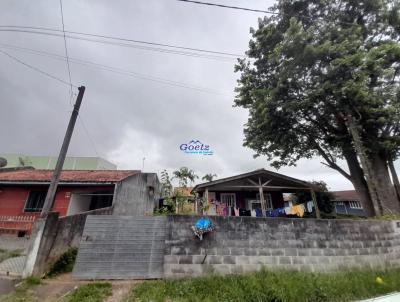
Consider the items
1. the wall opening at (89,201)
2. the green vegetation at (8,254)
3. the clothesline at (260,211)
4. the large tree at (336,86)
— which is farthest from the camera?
the clothesline at (260,211)

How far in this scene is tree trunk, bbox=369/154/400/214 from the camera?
28.2 feet

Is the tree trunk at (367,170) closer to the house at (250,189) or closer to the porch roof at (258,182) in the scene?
the house at (250,189)

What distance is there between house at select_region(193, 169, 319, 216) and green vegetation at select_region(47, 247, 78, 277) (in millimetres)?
7498

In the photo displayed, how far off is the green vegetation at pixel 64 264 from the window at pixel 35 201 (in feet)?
20.9

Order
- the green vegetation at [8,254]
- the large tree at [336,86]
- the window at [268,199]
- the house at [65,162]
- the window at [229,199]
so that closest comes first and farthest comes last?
the green vegetation at [8,254] < the large tree at [336,86] < the window at [229,199] < the window at [268,199] < the house at [65,162]

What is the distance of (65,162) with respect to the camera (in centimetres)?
2131

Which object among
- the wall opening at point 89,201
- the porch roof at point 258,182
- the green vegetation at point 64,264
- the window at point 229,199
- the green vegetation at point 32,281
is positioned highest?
the porch roof at point 258,182

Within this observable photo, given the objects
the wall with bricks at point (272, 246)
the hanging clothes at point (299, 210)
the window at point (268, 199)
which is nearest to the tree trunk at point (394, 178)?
the hanging clothes at point (299, 210)

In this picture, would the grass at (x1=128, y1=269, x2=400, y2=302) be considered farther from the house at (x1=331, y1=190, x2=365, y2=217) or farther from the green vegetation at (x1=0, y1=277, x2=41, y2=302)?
the house at (x1=331, y1=190, x2=365, y2=217)

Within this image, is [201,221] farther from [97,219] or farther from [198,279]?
[97,219]

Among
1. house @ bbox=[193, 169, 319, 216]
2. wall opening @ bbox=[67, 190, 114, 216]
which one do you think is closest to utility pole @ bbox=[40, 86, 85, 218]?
wall opening @ bbox=[67, 190, 114, 216]

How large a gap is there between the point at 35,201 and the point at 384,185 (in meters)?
17.5

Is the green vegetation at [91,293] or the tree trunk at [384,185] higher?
the tree trunk at [384,185]

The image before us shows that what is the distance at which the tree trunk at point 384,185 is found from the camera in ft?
28.2
